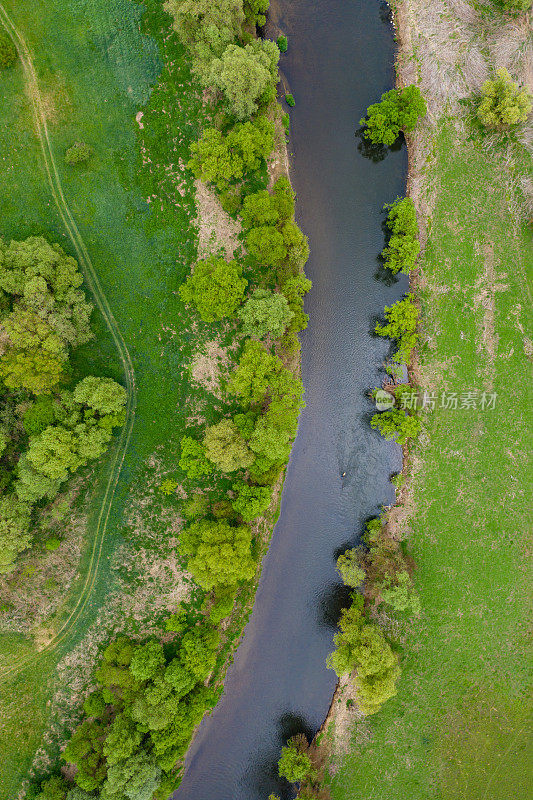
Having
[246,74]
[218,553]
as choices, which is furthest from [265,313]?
[218,553]

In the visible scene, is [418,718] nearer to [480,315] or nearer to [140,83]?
[480,315]

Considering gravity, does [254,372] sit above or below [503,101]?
below

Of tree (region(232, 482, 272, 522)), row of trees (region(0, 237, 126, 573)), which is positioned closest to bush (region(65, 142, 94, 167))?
row of trees (region(0, 237, 126, 573))

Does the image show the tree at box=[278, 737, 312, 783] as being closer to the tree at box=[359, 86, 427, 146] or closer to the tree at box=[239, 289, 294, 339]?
the tree at box=[239, 289, 294, 339]

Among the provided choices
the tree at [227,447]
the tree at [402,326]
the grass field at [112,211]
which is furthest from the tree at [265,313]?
the tree at [402,326]

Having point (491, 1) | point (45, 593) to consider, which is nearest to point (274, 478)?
point (45, 593)

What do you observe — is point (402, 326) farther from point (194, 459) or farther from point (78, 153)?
point (78, 153)
